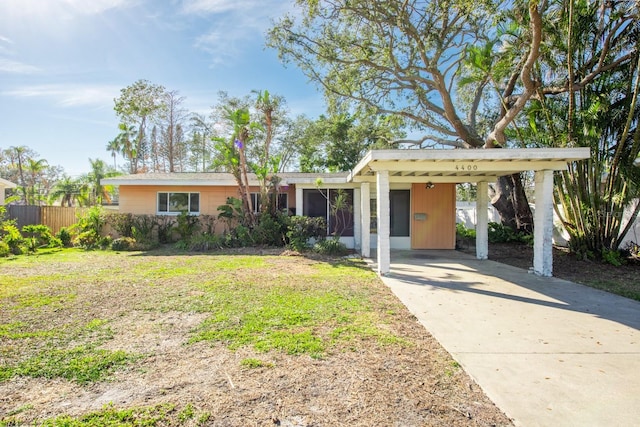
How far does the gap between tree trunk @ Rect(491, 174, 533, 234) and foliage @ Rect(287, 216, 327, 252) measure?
801 centimetres

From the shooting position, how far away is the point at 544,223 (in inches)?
301

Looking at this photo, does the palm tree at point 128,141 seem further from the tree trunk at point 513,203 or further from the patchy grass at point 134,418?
the patchy grass at point 134,418

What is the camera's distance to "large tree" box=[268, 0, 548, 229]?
1128cm

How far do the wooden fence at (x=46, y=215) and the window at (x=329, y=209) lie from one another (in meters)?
8.77

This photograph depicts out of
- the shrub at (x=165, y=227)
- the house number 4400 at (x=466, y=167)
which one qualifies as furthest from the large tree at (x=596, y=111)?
the shrub at (x=165, y=227)

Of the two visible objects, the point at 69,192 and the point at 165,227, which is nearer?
the point at 165,227

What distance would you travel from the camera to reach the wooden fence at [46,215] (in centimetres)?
1343

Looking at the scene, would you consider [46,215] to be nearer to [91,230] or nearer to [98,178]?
[91,230]

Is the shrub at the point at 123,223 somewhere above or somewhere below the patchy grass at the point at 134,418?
above

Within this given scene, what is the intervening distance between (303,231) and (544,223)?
6.59m

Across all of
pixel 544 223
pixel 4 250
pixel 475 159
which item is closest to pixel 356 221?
pixel 475 159

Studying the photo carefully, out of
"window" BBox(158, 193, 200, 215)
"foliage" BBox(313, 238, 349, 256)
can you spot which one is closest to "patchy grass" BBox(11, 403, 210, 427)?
"foliage" BBox(313, 238, 349, 256)

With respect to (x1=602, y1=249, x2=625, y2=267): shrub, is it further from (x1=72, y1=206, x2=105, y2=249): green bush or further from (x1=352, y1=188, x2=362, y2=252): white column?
(x1=72, y1=206, x2=105, y2=249): green bush

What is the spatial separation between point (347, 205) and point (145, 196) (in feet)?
26.7
